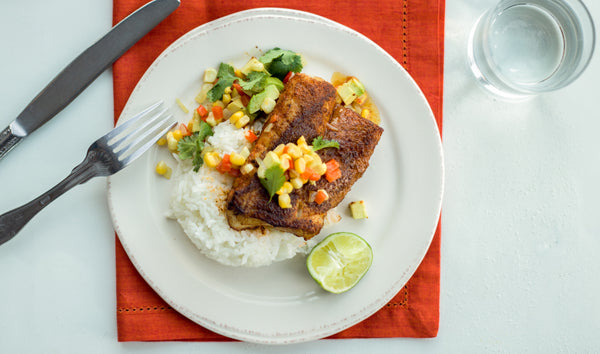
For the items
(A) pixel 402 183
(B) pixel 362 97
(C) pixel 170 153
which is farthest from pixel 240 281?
(B) pixel 362 97

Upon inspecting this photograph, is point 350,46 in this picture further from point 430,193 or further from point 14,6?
point 14,6

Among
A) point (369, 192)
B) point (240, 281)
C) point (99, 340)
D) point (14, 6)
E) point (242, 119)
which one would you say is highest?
point (14, 6)

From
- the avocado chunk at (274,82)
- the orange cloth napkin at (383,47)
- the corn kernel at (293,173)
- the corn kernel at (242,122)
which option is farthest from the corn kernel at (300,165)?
the orange cloth napkin at (383,47)

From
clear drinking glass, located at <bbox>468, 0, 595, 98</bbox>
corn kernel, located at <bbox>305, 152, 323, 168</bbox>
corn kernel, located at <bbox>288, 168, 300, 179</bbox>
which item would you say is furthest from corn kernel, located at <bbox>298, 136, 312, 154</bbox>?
clear drinking glass, located at <bbox>468, 0, 595, 98</bbox>

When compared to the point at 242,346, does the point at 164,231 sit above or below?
above

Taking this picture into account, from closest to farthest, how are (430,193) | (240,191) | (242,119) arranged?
(240,191), (242,119), (430,193)

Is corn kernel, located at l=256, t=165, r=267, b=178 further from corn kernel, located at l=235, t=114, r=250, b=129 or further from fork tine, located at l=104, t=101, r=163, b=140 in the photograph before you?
fork tine, located at l=104, t=101, r=163, b=140
